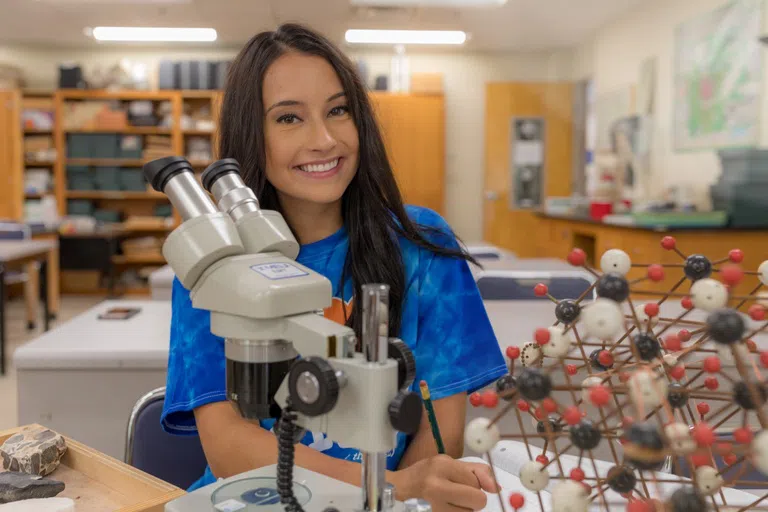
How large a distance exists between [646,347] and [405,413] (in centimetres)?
17

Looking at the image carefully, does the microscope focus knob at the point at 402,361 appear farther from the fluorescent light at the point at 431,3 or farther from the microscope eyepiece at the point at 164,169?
the fluorescent light at the point at 431,3

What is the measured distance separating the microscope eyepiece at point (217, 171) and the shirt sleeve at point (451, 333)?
2.03 feet

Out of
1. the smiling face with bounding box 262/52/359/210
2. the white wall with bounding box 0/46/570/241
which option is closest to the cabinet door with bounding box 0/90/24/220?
the white wall with bounding box 0/46/570/241

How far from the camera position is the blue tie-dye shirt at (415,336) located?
3.67ft

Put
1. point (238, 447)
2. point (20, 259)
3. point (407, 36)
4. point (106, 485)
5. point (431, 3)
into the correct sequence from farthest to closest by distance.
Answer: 1. point (407, 36)
2. point (431, 3)
3. point (20, 259)
4. point (238, 447)
5. point (106, 485)

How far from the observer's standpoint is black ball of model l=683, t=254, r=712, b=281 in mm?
566

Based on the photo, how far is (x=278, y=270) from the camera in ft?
1.89

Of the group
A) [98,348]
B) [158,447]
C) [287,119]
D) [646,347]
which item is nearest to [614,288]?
[646,347]

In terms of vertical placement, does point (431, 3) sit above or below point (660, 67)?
above

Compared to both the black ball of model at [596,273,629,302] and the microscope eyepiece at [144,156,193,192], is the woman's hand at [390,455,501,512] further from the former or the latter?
the microscope eyepiece at [144,156,193,192]

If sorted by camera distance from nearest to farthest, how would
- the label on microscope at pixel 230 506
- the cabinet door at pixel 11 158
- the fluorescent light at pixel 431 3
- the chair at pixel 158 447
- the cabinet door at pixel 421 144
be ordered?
1. the label on microscope at pixel 230 506
2. the chair at pixel 158 447
3. the fluorescent light at pixel 431 3
4. the cabinet door at pixel 11 158
5. the cabinet door at pixel 421 144

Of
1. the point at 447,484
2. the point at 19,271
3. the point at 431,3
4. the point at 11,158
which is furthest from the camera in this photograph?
the point at 11,158

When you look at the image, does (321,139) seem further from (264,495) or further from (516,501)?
(516,501)


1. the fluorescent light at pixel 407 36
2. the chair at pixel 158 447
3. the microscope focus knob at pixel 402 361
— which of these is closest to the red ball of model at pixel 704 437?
the microscope focus knob at pixel 402 361
